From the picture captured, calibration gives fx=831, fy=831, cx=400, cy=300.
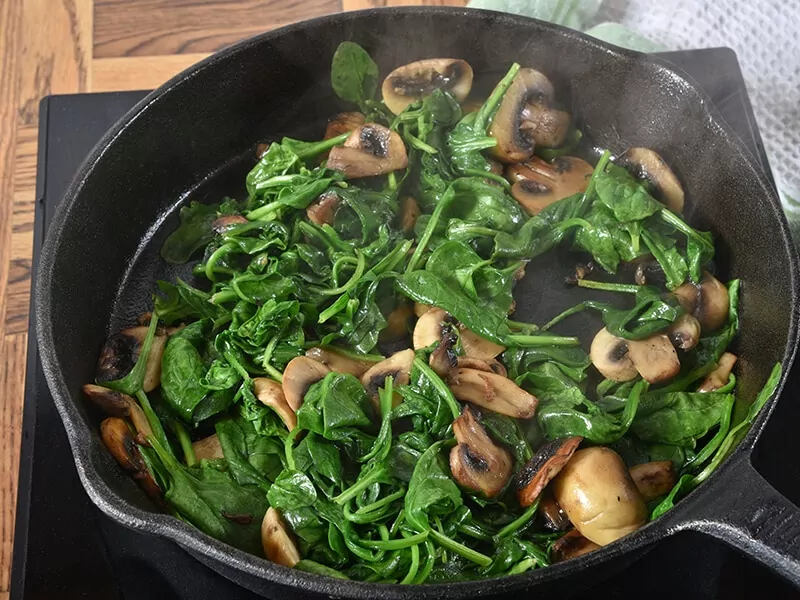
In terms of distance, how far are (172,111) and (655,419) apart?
1.24 metres

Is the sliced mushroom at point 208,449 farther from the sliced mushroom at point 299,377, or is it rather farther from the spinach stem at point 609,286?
the spinach stem at point 609,286

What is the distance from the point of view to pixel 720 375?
1651 millimetres

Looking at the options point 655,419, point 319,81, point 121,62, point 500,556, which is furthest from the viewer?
point 121,62

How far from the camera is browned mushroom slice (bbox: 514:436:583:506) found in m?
1.40

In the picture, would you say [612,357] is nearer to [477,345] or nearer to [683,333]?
[683,333]

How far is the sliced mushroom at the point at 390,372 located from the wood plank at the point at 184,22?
55.8 inches

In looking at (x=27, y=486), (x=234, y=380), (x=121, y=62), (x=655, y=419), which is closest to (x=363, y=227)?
(x=234, y=380)

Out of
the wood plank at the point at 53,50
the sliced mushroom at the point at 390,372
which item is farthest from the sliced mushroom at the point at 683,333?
the wood plank at the point at 53,50

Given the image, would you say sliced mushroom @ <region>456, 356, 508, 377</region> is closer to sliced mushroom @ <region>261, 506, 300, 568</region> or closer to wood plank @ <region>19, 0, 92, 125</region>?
sliced mushroom @ <region>261, 506, 300, 568</region>

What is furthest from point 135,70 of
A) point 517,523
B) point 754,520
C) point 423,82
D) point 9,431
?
point 754,520

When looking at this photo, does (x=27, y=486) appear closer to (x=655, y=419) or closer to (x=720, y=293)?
(x=655, y=419)

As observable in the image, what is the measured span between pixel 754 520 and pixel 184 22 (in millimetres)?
2189

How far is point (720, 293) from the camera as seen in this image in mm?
1724

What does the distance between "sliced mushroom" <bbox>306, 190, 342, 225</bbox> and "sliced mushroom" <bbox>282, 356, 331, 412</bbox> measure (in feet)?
1.19
